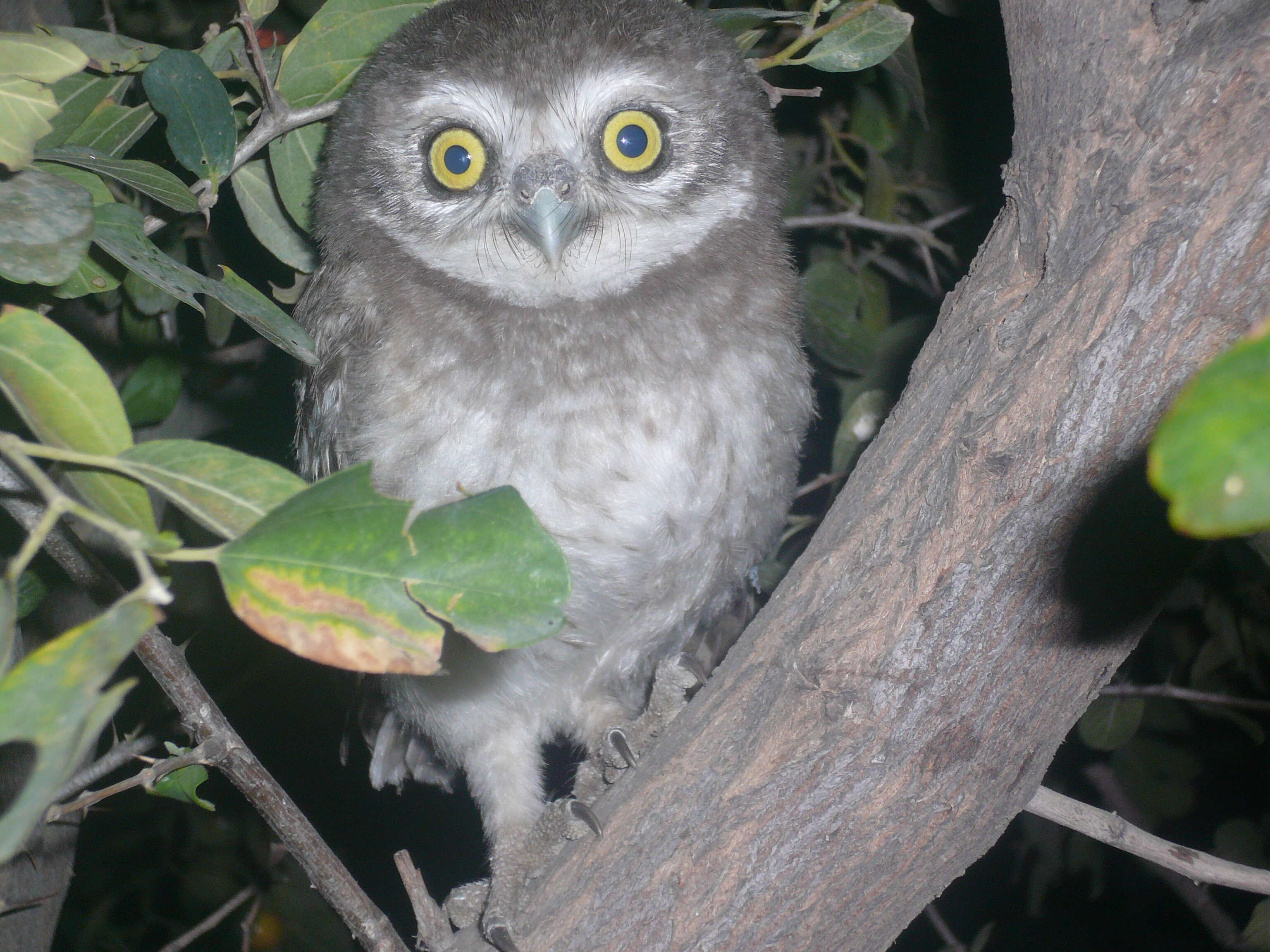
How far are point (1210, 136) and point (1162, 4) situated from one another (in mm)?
208

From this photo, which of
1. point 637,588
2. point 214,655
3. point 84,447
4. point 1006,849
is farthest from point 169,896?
point 84,447

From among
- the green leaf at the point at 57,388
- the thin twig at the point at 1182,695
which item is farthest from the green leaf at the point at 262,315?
the thin twig at the point at 1182,695

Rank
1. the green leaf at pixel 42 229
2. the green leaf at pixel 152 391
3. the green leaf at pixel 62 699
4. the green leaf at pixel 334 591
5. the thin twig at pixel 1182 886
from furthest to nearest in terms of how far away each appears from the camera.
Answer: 1. the thin twig at pixel 1182 886
2. the green leaf at pixel 152 391
3. the green leaf at pixel 42 229
4. the green leaf at pixel 334 591
5. the green leaf at pixel 62 699

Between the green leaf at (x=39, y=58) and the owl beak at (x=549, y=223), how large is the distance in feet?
2.90

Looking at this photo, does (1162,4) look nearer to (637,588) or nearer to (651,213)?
(651,213)

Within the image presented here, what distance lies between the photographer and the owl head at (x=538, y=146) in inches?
→ 72.9

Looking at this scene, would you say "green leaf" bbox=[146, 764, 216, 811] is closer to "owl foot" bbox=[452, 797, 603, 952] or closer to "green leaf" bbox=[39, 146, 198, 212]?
"owl foot" bbox=[452, 797, 603, 952]

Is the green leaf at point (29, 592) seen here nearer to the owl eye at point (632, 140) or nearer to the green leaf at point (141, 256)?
the green leaf at point (141, 256)

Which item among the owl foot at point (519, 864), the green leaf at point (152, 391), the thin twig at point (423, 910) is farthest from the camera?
the green leaf at point (152, 391)

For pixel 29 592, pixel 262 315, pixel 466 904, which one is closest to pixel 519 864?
pixel 466 904

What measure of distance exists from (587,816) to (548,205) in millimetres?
1138

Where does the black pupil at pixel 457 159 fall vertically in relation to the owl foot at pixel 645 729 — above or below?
above

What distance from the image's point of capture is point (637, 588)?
2033 mm

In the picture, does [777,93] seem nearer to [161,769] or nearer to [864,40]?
[864,40]
